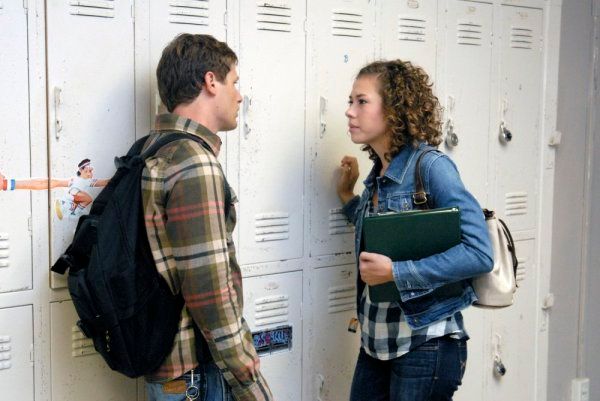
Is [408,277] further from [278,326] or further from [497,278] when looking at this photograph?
[278,326]

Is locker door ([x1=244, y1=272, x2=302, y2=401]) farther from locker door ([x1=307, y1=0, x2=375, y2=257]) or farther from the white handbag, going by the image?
the white handbag

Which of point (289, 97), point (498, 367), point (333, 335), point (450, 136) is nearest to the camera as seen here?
point (289, 97)

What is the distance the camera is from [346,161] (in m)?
3.04

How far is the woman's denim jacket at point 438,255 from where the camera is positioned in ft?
7.59

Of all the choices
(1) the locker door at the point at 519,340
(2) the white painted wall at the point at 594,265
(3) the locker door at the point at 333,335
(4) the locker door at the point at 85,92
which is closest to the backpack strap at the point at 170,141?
(4) the locker door at the point at 85,92

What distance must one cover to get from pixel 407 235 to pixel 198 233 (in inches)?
29.8

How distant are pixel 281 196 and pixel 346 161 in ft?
1.10

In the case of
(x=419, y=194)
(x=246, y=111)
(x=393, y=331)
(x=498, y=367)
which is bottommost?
(x=498, y=367)

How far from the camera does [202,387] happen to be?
6.78ft

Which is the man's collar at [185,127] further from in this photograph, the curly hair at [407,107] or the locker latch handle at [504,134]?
the locker latch handle at [504,134]

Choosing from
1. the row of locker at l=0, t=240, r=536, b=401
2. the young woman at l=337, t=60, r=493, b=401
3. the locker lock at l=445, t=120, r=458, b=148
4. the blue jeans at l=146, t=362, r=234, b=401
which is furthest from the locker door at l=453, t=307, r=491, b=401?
the blue jeans at l=146, t=362, r=234, b=401

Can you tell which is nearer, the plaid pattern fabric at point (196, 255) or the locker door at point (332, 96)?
the plaid pattern fabric at point (196, 255)

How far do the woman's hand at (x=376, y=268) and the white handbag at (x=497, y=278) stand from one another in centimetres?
A: 34

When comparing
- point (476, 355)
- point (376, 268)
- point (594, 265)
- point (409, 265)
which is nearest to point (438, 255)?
point (409, 265)
